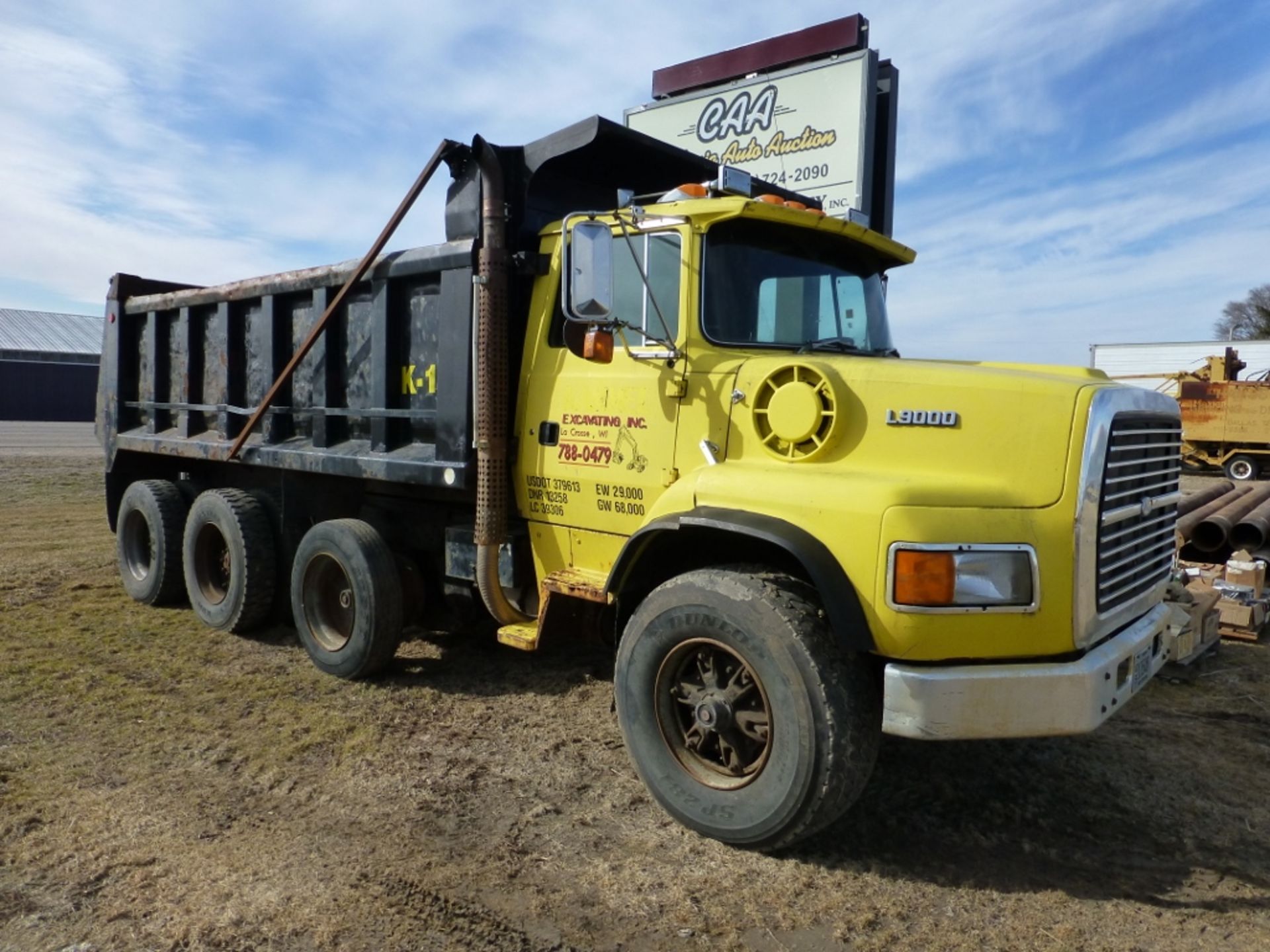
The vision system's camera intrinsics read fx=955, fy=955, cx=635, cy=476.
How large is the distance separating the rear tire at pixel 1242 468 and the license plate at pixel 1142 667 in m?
20.5

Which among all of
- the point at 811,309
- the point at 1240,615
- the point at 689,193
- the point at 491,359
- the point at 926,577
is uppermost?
the point at 689,193

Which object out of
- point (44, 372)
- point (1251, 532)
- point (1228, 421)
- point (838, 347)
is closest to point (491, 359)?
point (838, 347)

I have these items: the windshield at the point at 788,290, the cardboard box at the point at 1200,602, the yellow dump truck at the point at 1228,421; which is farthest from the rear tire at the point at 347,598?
the yellow dump truck at the point at 1228,421

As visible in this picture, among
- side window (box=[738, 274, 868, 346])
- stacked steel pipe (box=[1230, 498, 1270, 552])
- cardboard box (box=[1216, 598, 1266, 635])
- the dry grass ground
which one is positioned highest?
side window (box=[738, 274, 868, 346])

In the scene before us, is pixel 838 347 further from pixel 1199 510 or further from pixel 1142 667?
pixel 1199 510

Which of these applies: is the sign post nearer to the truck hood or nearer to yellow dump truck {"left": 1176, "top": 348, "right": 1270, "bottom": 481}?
the truck hood

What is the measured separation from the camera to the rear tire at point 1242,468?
21281 mm

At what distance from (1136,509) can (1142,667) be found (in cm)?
65

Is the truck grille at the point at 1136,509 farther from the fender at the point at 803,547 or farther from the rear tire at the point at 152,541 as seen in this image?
the rear tire at the point at 152,541

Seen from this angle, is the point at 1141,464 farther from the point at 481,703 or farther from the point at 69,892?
the point at 69,892

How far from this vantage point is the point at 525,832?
12.7 feet

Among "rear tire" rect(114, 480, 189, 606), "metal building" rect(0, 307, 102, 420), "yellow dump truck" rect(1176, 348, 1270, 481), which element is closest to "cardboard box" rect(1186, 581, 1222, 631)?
"rear tire" rect(114, 480, 189, 606)

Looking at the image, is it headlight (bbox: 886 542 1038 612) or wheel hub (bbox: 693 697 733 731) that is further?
wheel hub (bbox: 693 697 733 731)

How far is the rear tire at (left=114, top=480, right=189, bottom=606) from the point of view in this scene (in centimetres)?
754
